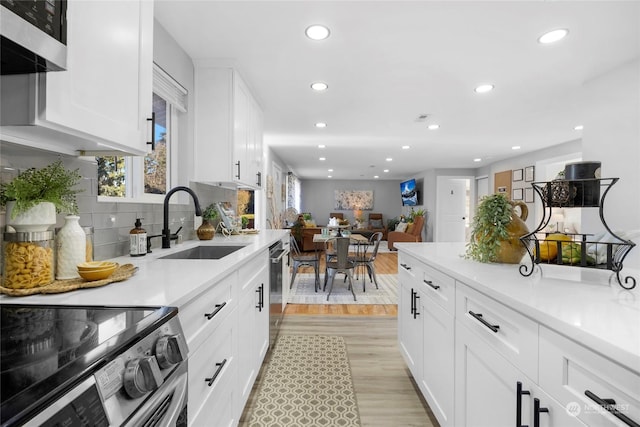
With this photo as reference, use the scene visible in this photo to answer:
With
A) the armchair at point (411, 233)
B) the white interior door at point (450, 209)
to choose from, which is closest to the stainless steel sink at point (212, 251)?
the armchair at point (411, 233)

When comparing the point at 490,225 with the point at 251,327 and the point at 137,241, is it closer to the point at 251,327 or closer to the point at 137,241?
the point at 251,327

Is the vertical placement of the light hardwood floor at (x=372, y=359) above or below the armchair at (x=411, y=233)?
below

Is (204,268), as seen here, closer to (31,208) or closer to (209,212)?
(31,208)

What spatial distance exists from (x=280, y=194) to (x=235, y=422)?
19.2ft

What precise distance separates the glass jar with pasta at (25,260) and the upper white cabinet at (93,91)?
12.1 inches

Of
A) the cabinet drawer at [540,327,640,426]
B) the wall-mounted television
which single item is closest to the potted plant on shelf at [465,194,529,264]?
the cabinet drawer at [540,327,640,426]

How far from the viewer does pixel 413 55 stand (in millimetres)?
2408

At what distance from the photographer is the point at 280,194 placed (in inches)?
282

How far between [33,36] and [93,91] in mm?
264

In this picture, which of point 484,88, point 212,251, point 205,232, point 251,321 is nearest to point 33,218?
point 251,321

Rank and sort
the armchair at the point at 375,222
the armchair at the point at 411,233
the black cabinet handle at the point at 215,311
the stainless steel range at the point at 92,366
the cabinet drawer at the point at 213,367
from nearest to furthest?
the stainless steel range at the point at 92,366 → the cabinet drawer at the point at 213,367 → the black cabinet handle at the point at 215,311 → the armchair at the point at 411,233 → the armchair at the point at 375,222

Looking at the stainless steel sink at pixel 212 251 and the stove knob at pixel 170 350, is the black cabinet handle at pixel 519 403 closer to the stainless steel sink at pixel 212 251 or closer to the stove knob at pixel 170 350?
the stove knob at pixel 170 350

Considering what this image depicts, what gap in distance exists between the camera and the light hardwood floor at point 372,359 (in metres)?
1.80

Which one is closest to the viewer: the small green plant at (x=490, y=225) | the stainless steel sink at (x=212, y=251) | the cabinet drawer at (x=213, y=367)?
the cabinet drawer at (x=213, y=367)
